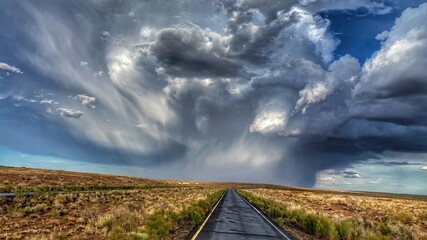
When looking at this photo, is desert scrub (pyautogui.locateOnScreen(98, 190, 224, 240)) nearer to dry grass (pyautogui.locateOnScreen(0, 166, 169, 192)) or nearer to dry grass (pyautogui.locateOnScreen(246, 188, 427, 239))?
dry grass (pyautogui.locateOnScreen(246, 188, 427, 239))

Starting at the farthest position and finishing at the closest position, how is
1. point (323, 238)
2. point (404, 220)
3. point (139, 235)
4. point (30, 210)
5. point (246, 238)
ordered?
point (404, 220) < point (30, 210) < point (323, 238) < point (246, 238) < point (139, 235)

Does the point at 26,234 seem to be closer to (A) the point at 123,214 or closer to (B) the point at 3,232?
(B) the point at 3,232

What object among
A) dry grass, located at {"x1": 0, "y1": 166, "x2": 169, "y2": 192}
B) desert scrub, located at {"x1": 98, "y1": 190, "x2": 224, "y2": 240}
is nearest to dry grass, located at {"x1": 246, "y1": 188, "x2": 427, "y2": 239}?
desert scrub, located at {"x1": 98, "y1": 190, "x2": 224, "y2": 240}

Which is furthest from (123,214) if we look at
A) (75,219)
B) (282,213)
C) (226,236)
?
(282,213)

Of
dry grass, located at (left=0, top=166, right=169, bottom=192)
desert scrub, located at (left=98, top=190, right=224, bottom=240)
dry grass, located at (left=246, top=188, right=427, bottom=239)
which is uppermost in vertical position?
dry grass, located at (left=0, top=166, right=169, bottom=192)

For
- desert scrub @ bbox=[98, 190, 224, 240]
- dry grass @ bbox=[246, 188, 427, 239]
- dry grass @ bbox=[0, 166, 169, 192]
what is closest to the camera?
desert scrub @ bbox=[98, 190, 224, 240]

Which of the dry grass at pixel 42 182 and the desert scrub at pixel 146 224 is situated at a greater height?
the dry grass at pixel 42 182

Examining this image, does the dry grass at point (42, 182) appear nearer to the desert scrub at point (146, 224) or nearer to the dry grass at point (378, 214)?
the desert scrub at point (146, 224)

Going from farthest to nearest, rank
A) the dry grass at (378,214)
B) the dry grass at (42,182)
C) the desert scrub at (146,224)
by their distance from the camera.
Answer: the dry grass at (42,182), the dry grass at (378,214), the desert scrub at (146,224)

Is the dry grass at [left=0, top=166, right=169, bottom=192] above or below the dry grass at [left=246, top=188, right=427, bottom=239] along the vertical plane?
above

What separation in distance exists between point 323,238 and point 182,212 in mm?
9924

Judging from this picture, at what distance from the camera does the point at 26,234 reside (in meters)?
17.1

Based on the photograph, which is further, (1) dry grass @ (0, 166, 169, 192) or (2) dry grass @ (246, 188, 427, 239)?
(1) dry grass @ (0, 166, 169, 192)

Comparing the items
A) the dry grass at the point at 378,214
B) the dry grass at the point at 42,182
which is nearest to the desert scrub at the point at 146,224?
the dry grass at the point at 378,214
